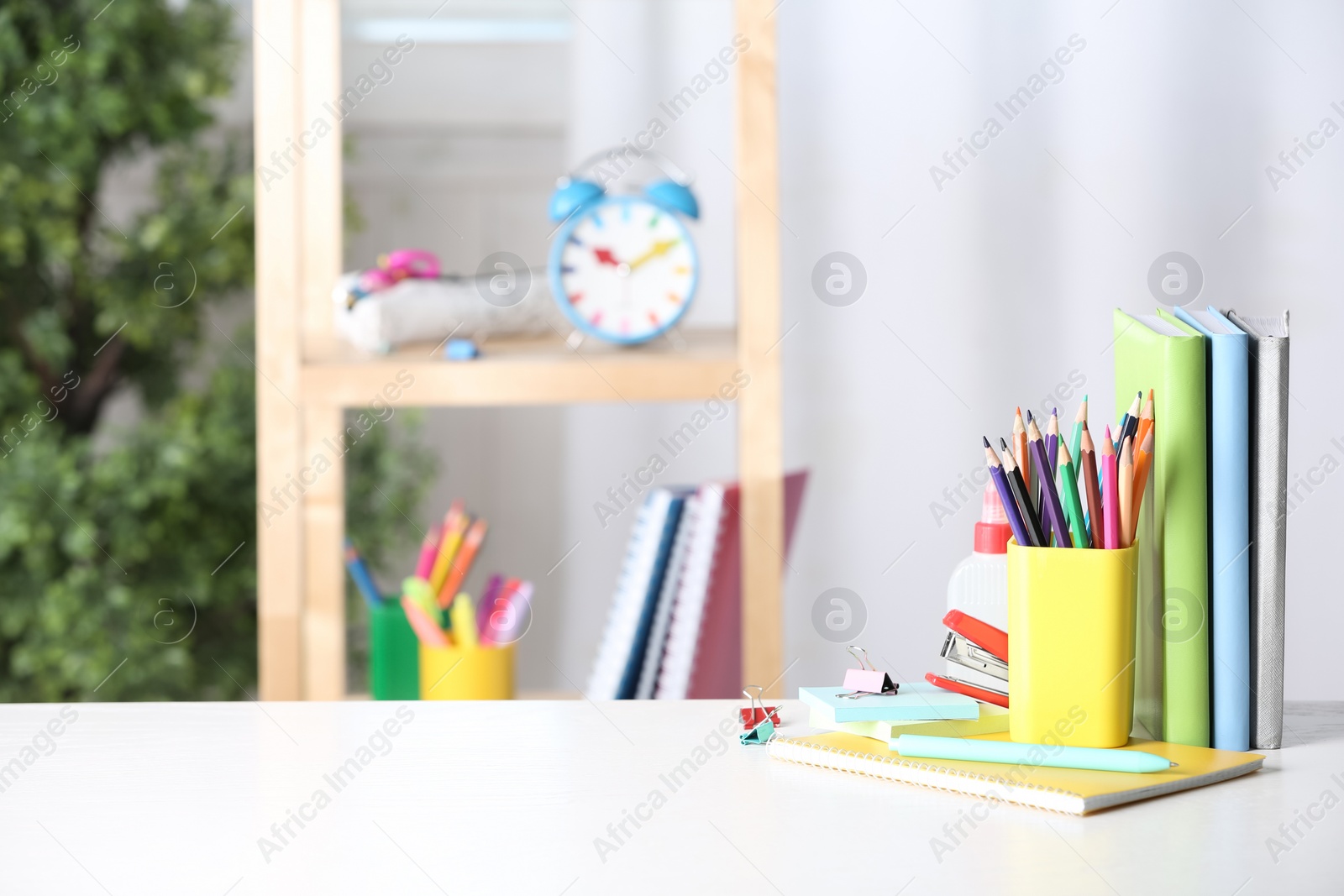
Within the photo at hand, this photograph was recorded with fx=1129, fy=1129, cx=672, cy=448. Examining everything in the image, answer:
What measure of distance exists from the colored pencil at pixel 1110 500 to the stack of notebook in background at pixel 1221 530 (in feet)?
0.11

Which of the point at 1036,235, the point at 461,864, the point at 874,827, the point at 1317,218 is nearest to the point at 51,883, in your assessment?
the point at 461,864

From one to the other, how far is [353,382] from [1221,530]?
855 millimetres

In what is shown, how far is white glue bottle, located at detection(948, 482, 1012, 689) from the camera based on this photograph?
62cm

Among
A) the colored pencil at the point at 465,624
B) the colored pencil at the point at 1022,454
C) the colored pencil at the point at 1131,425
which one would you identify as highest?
the colored pencil at the point at 1131,425

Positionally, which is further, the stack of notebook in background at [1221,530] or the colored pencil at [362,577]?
the colored pencil at [362,577]

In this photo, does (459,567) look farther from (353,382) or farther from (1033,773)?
(1033,773)

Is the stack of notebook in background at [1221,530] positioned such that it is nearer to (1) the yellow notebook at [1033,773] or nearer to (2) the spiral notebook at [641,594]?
(1) the yellow notebook at [1033,773]

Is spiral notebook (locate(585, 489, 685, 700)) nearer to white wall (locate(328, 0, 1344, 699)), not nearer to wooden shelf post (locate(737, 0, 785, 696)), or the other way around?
wooden shelf post (locate(737, 0, 785, 696))

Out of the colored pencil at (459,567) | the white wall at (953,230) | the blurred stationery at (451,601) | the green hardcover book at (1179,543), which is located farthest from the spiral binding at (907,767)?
the white wall at (953,230)

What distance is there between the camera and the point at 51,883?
1.42 feet

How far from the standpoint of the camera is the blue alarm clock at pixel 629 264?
3.89 ft

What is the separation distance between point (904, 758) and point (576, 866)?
18cm

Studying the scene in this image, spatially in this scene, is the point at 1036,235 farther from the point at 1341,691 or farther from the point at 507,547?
the point at 507,547

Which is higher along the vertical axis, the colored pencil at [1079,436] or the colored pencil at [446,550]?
the colored pencil at [1079,436]
